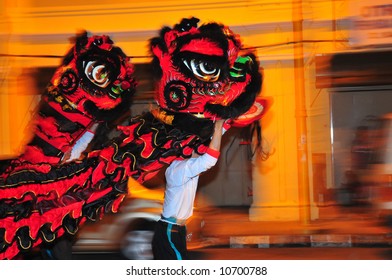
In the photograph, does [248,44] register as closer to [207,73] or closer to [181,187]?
[207,73]

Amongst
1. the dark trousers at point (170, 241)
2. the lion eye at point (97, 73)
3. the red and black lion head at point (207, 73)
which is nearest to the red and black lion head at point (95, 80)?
the lion eye at point (97, 73)

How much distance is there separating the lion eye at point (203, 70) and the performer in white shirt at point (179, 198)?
0.79 ft

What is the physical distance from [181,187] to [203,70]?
67 cm

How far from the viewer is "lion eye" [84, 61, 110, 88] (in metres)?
3.81

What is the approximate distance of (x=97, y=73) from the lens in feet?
12.5

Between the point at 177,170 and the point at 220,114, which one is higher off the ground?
the point at 220,114

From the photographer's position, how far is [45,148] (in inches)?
152

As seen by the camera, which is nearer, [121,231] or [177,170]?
[177,170]

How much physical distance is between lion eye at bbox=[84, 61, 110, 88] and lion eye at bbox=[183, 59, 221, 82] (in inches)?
21.1

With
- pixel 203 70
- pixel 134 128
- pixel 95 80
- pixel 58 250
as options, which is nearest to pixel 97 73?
pixel 95 80

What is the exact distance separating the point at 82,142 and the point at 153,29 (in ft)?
2.47
